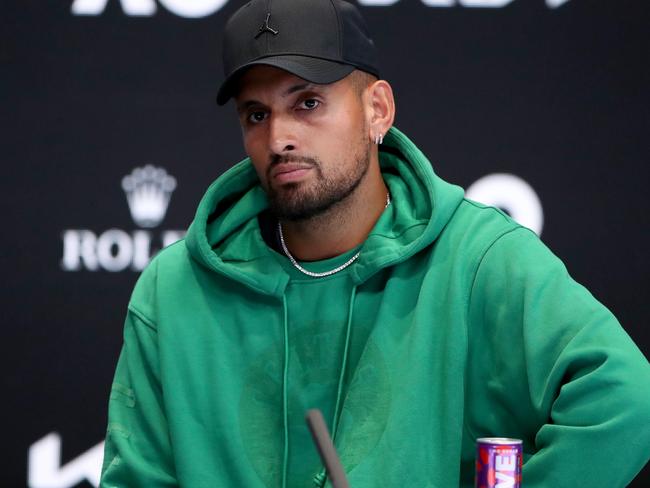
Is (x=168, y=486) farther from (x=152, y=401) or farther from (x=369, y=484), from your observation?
(x=369, y=484)

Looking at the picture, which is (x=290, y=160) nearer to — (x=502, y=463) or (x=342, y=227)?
(x=342, y=227)

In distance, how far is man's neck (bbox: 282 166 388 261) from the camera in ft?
5.52

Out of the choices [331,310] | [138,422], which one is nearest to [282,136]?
[331,310]

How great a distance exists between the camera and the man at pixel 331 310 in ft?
4.90

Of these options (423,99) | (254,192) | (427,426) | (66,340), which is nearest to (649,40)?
(423,99)

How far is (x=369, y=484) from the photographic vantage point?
4.91 ft

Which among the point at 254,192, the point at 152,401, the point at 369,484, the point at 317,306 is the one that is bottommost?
the point at 369,484

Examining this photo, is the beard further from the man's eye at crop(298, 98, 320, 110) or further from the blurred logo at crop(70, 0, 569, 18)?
the blurred logo at crop(70, 0, 569, 18)

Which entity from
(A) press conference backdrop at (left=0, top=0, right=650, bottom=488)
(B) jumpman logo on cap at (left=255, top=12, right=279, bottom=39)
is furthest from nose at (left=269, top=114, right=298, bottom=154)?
(A) press conference backdrop at (left=0, top=0, right=650, bottom=488)

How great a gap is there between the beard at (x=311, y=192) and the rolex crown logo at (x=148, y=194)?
0.66 metres

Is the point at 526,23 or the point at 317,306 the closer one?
the point at 317,306

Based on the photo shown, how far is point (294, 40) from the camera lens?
158cm

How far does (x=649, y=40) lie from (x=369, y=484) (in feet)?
4.03

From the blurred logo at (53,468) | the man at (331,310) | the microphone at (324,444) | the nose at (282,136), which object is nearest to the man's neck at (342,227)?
the man at (331,310)
